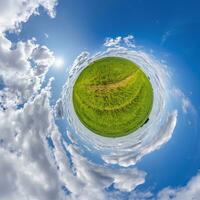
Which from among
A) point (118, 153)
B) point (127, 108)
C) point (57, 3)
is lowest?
point (118, 153)

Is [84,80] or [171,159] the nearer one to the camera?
[171,159]

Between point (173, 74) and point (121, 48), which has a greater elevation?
point (121, 48)

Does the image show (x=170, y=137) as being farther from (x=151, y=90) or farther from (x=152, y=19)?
(x=152, y=19)

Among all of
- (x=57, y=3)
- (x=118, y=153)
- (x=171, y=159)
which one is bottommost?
(x=171, y=159)

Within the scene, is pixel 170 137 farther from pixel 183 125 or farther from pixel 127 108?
pixel 127 108

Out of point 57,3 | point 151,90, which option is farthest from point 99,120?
point 57,3

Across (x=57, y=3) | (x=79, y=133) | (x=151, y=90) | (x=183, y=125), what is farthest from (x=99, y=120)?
(x=57, y=3)
